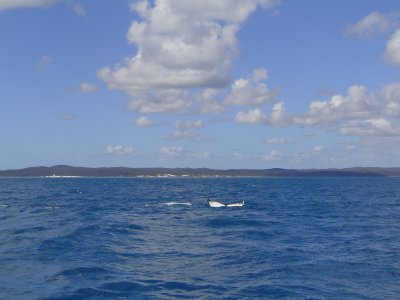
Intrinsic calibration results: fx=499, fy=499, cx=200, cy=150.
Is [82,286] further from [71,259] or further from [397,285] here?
[397,285]

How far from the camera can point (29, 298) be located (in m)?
24.5

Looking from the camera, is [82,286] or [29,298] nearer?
[29,298]

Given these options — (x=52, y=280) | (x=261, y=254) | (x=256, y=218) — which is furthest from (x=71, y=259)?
(x=256, y=218)

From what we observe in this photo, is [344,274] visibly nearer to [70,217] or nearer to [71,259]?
[71,259]

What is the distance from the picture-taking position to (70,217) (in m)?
61.9

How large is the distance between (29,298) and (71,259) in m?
9.41

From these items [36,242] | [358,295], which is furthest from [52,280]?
[358,295]

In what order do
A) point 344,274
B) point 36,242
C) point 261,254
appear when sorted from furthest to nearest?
point 36,242 → point 261,254 → point 344,274

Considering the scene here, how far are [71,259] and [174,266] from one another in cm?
735

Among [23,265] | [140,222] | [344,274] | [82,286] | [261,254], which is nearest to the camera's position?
[82,286]

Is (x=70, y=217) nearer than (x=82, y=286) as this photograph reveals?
No

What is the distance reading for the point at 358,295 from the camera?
1005 inches

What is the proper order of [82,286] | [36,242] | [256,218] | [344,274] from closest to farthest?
[82,286] → [344,274] → [36,242] → [256,218]

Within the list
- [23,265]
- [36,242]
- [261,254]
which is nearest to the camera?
[23,265]
